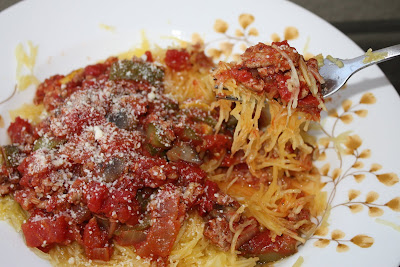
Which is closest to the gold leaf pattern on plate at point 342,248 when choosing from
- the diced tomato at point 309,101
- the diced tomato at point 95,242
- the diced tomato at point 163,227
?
the diced tomato at point 309,101

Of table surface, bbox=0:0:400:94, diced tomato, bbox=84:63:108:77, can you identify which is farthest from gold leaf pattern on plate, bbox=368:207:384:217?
diced tomato, bbox=84:63:108:77

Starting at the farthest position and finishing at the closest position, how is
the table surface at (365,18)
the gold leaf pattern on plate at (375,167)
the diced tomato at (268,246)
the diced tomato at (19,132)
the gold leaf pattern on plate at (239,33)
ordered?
1. the table surface at (365,18)
2. the gold leaf pattern on plate at (239,33)
3. the diced tomato at (19,132)
4. the gold leaf pattern on plate at (375,167)
5. the diced tomato at (268,246)

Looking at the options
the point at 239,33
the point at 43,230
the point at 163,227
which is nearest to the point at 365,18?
the point at 239,33

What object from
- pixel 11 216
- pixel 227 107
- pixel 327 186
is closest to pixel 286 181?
pixel 327 186

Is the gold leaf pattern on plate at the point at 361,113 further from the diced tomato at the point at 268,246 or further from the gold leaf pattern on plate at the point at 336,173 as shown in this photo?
the diced tomato at the point at 268,246

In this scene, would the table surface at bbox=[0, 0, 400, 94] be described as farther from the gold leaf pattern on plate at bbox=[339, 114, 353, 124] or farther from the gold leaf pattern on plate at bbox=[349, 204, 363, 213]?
the gold leaf pattern on plate at bbox=[349, 204, 363, 213]

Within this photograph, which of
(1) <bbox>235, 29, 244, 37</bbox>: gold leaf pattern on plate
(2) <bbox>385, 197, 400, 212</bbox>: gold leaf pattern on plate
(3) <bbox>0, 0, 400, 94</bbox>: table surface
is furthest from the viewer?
(3) <bbox>0, 0, 400, 94</bbox>: table surface

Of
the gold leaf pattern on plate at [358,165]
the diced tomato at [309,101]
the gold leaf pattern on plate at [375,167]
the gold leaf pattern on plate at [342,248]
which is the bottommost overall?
the gold leaf pattern on plate at [342,248]
